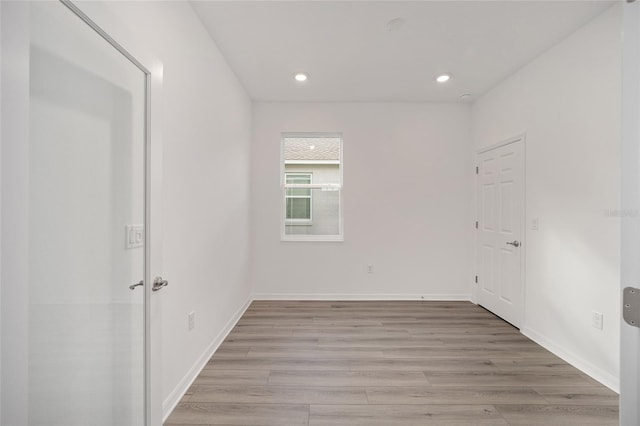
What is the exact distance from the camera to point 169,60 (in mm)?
1815

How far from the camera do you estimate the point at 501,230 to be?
338 cm

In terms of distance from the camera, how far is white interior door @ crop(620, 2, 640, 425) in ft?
2.31

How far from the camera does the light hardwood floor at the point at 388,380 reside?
70.5 inches

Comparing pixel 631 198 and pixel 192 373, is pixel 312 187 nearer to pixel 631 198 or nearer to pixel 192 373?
pixel 192 373

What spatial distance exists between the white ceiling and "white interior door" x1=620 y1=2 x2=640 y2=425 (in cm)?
174

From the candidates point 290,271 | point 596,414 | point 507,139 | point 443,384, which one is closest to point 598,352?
point 596,414

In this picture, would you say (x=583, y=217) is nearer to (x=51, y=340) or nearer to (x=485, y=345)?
(x=485, y=345)

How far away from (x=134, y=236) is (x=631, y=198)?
5.62 ft

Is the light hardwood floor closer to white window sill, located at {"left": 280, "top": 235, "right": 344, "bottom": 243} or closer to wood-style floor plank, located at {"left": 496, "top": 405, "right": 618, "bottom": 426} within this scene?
wood-style floor plank, located at {"left": 496, "top": 405, "right": 618, "bottom": 426}

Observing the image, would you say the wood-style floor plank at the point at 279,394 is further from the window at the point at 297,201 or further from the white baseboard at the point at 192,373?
the window at the point at 297,201

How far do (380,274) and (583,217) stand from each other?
7.57ft

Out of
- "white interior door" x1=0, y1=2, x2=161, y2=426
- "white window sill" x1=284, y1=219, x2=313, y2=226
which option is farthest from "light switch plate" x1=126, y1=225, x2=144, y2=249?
"white window sill" x1=284, y1=219, x2=313, y2=226

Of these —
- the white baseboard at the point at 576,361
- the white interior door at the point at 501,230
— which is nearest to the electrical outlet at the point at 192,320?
the white baseboard at the point at 576,361

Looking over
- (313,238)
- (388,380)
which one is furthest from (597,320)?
(313,238)
